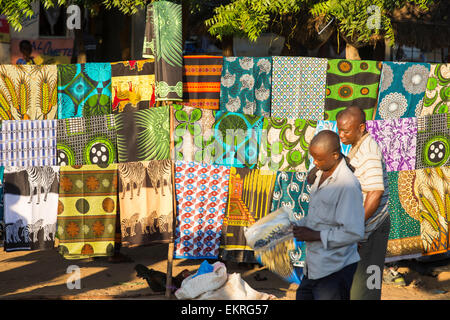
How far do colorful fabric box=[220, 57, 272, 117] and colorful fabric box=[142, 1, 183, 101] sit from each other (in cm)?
51

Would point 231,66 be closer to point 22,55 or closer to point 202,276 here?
point 202,276

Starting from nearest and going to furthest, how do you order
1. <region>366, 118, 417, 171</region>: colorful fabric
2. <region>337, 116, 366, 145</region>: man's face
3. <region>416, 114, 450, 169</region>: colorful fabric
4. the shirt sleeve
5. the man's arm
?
1. the shirt sleeve
2. the man's arm
3. <region>337, 116, 366, 145</region>: man's face
4. <region>366, 118, 417, 171</region>: colorful fabric
5. <region>416, 114, 450, 169</region>: colorful fabric

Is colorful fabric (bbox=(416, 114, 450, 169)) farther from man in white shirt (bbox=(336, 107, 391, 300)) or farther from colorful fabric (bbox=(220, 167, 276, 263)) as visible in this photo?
man in white shirt (bbox=(336, 107, 391, 300))

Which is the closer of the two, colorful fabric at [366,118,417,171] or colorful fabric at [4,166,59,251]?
colorful fabric at [4,166,59,251]

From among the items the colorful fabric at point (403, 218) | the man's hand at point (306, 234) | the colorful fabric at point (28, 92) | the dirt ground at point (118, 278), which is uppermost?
the colorful fabric at point (28, 92)

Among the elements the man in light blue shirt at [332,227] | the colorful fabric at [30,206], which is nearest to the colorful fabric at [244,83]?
the colorful fabric at [30,206]

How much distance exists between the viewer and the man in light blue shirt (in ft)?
10.9

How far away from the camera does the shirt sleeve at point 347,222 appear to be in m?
3.31

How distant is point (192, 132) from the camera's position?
629cm

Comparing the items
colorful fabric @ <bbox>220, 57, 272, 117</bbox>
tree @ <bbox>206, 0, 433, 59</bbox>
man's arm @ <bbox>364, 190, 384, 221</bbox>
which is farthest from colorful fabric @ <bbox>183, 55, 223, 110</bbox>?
man's arm @ <bbox>364, 190, 384, 221</bbox>

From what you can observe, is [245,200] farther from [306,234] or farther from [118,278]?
[306,234]

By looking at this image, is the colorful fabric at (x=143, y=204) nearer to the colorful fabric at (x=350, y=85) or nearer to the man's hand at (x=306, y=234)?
the colorful fabric at (x=350, y=85)

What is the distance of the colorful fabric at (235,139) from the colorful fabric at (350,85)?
30.9 inches

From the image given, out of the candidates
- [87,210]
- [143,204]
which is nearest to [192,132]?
[143,204]
